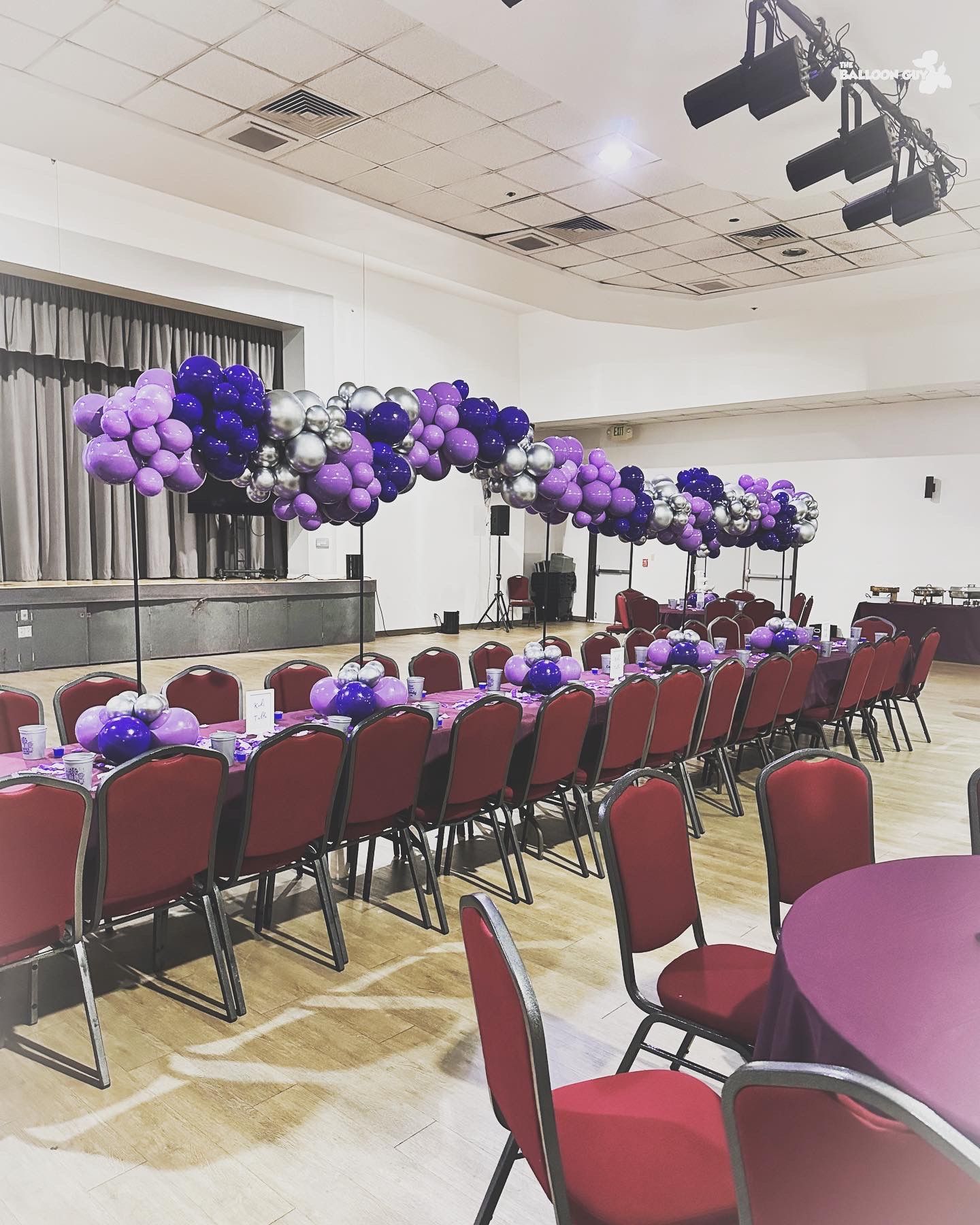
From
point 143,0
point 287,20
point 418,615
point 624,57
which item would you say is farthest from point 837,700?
point 418,615

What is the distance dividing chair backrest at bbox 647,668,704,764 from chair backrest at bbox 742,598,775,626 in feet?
24.0

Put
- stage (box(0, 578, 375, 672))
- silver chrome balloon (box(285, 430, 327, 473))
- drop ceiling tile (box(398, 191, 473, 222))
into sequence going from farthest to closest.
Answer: stage (box(0, 578, 375, 672)), drop ceiling tile (box(398, 191, 473, 222)), silver chrome balloon (box(285, 430, 327, 473))

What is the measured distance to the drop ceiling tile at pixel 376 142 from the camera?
245 inches

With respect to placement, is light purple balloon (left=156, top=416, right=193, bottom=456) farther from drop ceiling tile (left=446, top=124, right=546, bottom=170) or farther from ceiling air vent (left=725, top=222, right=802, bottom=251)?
ceiling air vent (left=725, top=222, right=802, bottom=251)

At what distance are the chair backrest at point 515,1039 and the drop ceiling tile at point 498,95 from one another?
5.08m

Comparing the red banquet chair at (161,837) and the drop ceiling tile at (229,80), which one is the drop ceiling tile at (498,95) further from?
the red banquet chair at (161,837)

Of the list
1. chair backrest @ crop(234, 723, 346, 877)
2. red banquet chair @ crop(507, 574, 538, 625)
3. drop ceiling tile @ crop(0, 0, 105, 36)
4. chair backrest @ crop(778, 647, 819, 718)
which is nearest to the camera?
chair backrest @ crop(234, 723, 346, 877)

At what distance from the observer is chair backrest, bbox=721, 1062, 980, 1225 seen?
1.30 metres

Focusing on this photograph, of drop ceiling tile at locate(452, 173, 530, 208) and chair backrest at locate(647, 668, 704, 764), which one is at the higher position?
drop ceiling tile at locate(452, 173, 530, 208)

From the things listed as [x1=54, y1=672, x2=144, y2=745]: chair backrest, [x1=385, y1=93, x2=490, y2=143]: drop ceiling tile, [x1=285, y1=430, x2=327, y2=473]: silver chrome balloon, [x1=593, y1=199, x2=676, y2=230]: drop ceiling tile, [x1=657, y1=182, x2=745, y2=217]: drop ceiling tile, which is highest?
[x1=385, y1=93, x2=490, y2=143]: drop ceiling tile

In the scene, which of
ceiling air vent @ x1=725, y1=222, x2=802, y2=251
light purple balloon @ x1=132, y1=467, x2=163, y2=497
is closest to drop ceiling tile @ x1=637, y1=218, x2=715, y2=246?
ceiling air vent @ x1=725, y1=222, x2=802, y2=251

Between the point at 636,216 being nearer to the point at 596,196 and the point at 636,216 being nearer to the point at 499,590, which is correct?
the point at 596,196

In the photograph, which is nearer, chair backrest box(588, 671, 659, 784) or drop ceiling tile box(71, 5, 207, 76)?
chair backrest box(588, 671, 659, 784)

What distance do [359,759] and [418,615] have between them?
38.6 ft
